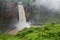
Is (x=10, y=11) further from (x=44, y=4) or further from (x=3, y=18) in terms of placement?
(x=44, y=4)

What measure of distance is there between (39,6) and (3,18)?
17.5 feet

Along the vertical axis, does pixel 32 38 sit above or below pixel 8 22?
above

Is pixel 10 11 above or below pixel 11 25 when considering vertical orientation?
above

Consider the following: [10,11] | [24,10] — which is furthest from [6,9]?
[24,10]

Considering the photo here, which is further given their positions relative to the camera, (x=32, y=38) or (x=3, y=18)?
(x=3, y=18)

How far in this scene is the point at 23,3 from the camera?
21.9 meters

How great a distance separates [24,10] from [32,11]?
125 centimetres

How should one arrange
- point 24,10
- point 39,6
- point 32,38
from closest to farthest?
point 32,38, point 24,10, point 39,6

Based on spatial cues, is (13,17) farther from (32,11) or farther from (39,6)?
(39,6)

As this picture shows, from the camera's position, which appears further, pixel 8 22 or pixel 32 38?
pixel 8 22

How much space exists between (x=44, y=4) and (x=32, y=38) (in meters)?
17.9

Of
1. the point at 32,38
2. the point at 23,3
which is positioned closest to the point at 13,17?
the point at 23,3

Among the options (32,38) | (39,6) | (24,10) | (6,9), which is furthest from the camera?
(39,6)

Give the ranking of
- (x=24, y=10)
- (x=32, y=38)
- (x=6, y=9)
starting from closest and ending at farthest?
(x=32, y=38)
(x=6, y=9)
(x=24, y=10)
